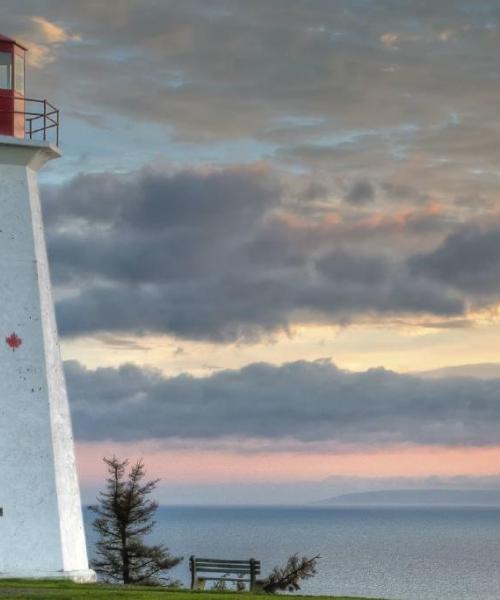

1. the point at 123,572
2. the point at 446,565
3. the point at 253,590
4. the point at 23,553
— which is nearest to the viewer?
the point at 23,553

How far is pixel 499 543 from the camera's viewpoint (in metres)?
182

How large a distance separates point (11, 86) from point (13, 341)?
6.12 metres

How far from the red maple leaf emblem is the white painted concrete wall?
84 millimetres

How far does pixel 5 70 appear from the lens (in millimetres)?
27359

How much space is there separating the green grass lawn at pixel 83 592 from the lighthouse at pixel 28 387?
699 mm

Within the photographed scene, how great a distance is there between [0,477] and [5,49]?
10.0 metres

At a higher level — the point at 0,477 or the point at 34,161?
the point at 34,161

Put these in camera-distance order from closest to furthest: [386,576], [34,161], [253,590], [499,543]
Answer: [34,161] → [253,590] → [386,576] → [499,543]

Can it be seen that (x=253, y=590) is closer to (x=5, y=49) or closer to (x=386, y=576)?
(x=5, y=49)

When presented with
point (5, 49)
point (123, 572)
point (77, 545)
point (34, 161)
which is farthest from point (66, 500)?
point (123, 572)

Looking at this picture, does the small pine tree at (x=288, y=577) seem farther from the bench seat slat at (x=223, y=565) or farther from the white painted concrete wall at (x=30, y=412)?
the white painted concrete wall at (x=30, y=412)

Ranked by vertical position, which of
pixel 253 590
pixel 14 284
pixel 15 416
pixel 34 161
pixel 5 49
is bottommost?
pixel 253 590

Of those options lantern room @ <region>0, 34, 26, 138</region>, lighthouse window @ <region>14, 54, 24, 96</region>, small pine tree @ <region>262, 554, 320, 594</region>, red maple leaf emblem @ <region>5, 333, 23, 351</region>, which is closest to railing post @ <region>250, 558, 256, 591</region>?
small pine tree @ <region>262, 554, 320, 594</region>

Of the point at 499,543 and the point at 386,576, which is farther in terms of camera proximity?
the point at 499,543
